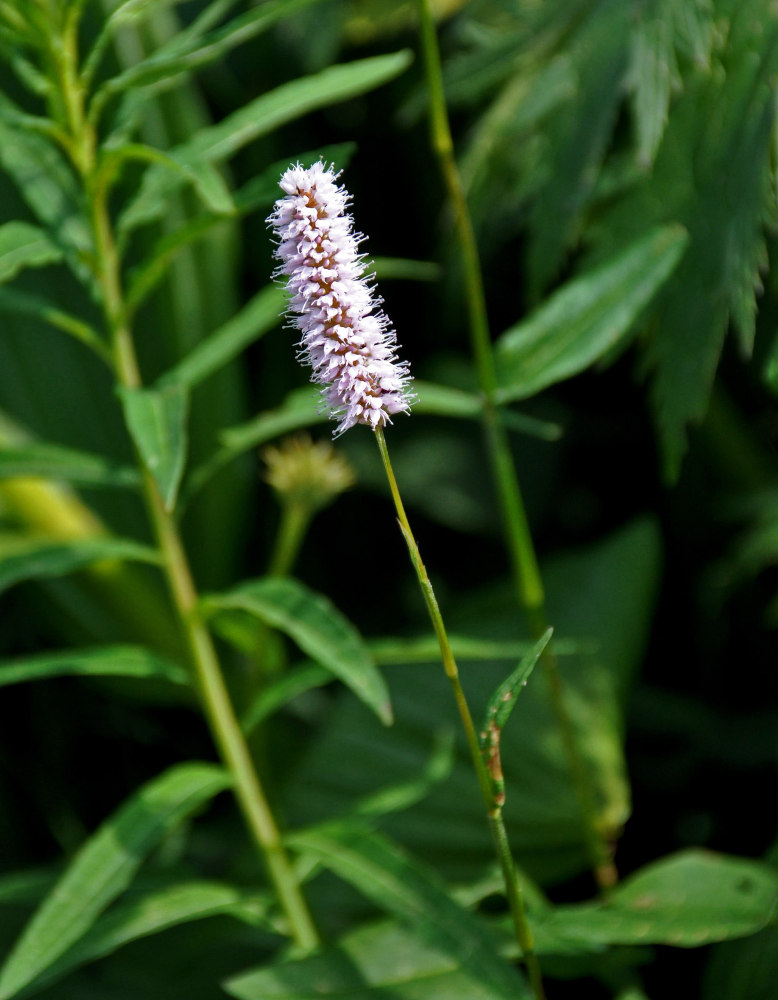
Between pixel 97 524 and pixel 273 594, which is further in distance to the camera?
pixel 97 524

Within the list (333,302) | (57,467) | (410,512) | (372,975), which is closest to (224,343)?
Answer: (57,467)

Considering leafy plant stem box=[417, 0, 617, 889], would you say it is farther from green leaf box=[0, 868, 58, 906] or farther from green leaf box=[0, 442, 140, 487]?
green leaf box=[0, 868, 58, 906]

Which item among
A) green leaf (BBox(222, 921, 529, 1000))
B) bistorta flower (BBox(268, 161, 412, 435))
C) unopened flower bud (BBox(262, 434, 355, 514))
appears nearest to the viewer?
bistorta flower (BBox(268, 161, 412, 435))

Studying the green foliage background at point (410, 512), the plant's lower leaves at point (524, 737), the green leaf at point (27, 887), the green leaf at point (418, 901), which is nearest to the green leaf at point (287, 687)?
the green foliage background at point (410, 512)

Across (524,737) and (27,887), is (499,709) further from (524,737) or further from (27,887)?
(524,737)

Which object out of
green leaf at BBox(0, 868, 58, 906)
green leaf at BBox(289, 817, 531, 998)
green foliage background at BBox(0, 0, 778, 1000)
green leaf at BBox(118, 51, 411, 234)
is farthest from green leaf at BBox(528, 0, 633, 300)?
green leaf at BBox(0, 868, 58, 906)

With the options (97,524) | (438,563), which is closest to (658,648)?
(438,563)

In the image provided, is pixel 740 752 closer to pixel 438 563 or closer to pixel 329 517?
pixel 438 563
